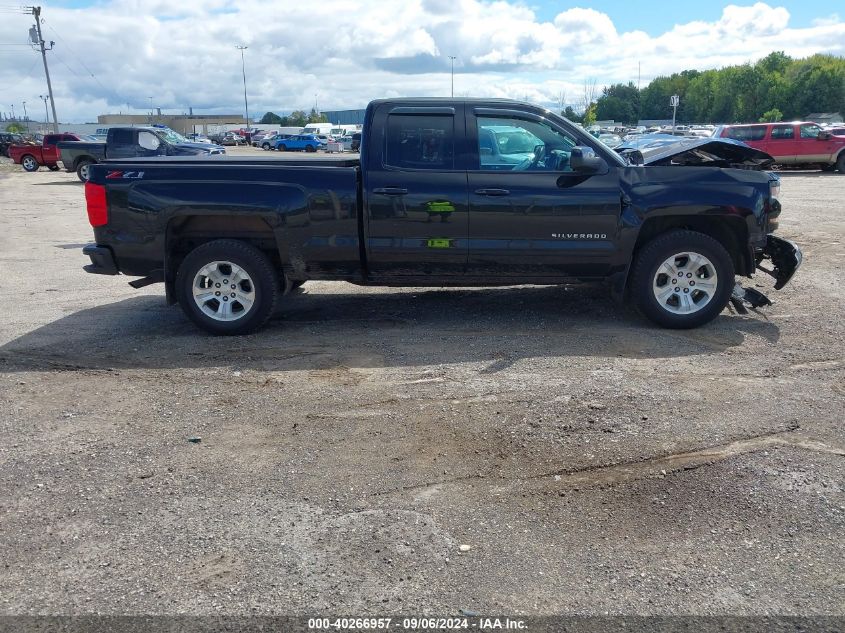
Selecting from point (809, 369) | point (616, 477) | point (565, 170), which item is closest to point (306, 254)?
point (565, 170)

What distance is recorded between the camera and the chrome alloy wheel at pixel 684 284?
6664 millimetres

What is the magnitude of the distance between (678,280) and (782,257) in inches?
52.3

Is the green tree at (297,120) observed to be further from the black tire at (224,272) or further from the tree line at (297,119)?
the black tire at (224,272)

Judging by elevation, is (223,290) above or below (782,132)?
below

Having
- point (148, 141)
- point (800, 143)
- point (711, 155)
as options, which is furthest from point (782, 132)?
point (148, 141)

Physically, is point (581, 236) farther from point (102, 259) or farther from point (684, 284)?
point (102, 259)

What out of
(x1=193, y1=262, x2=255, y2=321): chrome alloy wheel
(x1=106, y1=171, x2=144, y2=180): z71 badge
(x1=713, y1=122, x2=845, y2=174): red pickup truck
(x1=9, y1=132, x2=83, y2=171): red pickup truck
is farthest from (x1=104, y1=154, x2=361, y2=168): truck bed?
(x1=9, y1=132, x2=83, y2=171): red pickup truck

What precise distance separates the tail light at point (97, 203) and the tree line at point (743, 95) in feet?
227

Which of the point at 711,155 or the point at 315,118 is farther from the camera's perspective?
the point at 315,118

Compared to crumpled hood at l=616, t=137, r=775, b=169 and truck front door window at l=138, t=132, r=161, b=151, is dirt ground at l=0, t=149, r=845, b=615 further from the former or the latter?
truck front door window at l=138, t=132, r=161, b=151

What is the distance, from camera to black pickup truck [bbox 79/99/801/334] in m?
6.43

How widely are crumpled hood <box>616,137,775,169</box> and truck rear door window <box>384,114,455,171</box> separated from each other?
209 cm

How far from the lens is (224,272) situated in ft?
21.9

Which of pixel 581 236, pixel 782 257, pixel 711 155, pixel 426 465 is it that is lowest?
pixel 426 465
